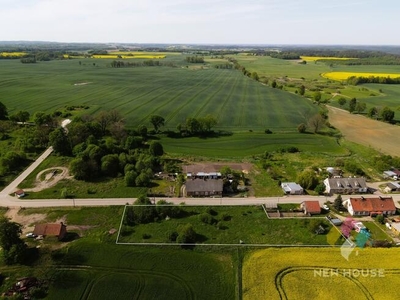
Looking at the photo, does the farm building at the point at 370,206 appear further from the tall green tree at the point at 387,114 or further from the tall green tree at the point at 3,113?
the tall green tree at the point at 3,113

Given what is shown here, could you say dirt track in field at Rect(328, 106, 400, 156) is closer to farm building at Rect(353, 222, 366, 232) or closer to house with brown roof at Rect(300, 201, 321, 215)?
farm building at Rect(353, 222, 366, 232)

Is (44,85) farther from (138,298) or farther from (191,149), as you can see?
(138,298)

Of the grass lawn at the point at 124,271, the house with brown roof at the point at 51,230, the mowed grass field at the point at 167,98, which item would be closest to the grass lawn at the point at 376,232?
the grass lawn at the point at 124,271

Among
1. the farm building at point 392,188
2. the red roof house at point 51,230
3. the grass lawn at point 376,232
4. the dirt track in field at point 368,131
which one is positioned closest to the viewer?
the red roof house at point 51,230

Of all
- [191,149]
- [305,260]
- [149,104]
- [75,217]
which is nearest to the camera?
[305,260]

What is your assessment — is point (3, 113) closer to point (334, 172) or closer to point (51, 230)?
point (51, 230)

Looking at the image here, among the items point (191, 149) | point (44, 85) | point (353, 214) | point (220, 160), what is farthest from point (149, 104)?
point (353, 214)

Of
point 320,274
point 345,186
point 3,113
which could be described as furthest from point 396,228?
point 3,113
